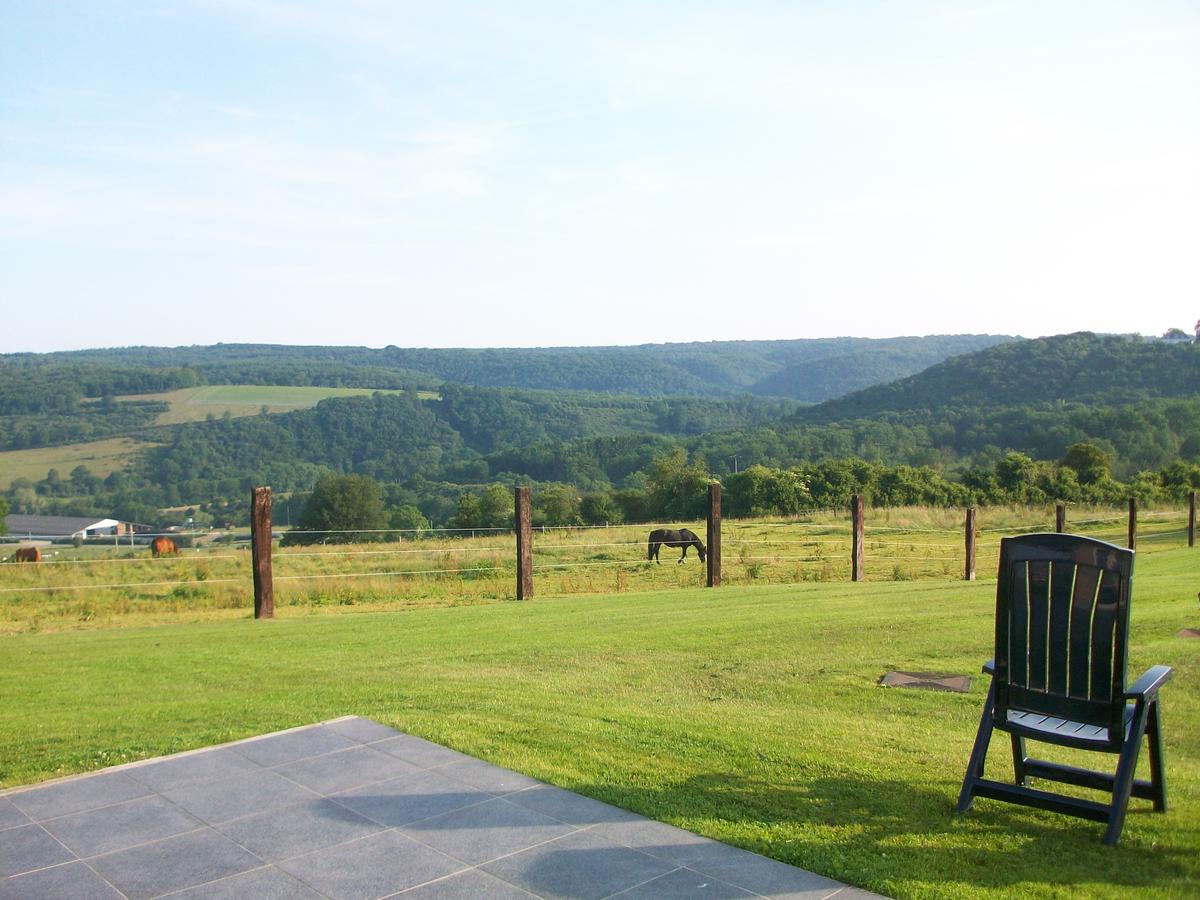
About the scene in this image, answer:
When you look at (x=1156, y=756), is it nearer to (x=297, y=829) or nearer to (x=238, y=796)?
(x=297, y=829)

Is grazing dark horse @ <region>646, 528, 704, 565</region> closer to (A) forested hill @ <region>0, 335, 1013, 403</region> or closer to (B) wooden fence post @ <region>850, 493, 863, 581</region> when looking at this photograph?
(B) wooden fence post @ <region>850, 493, 863, 581</region>

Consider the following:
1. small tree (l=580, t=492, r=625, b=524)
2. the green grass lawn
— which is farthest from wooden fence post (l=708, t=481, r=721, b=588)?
small tree (l=580, t=492, r=625, b=524)

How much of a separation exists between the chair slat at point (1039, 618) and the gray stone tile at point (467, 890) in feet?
7.18

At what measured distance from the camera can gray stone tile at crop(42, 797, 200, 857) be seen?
385 cm

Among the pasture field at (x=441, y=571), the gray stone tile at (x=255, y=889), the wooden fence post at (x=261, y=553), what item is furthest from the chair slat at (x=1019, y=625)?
the pasture field at (x=441, y=571)

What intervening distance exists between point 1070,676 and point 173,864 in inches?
137

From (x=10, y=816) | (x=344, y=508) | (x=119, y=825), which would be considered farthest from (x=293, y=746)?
(x=344, y=508)

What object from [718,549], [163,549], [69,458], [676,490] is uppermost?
[718,549]

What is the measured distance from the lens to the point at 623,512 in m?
49.4

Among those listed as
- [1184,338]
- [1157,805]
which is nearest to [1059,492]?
[1157,805]

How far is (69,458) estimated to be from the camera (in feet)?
245

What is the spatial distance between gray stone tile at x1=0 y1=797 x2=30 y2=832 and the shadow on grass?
2314 millimetres

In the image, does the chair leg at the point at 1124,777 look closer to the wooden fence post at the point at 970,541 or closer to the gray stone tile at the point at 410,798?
the gray stone tile at the point at 410,798

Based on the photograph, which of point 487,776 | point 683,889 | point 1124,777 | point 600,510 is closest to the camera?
point 683,889
